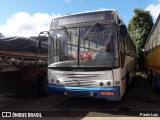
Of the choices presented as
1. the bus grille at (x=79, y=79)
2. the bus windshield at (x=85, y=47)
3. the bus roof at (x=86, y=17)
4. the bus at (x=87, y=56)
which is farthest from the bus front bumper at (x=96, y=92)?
the bus roof at (x=86, y=17)

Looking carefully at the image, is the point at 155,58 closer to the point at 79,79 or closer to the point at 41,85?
the point at 79,79

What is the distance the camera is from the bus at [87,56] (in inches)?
326

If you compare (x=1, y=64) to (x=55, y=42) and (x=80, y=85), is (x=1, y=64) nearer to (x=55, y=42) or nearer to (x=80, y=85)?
(x=55, y=42)

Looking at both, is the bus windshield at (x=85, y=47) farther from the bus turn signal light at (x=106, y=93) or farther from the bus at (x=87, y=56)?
the bus turn signal light at (x=106, y=93)

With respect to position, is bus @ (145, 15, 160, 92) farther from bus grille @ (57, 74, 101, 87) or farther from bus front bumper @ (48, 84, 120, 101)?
bus grille @ (57, 74, 101, 87)

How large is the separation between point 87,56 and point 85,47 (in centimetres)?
31

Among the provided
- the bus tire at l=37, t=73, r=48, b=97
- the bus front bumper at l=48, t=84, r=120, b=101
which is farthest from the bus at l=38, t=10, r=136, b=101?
the bus tire at l=37, t=73, r=48, b=97

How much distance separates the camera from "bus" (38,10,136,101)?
8.28 metres

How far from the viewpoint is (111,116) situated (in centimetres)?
796

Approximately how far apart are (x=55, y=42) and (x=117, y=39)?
2.16 m

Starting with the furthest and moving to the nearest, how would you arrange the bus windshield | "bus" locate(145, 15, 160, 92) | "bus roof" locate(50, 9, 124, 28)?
1. "bus" locate(145, 15, 160, 92)
2. "bus roof" locate(50, 9, 124, 28)
3. the bus windshield

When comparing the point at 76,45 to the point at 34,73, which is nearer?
the point at 76,45

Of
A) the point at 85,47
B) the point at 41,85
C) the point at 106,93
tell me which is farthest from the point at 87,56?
the point at 41,85

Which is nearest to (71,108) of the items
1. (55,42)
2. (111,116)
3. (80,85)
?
(80,85)
